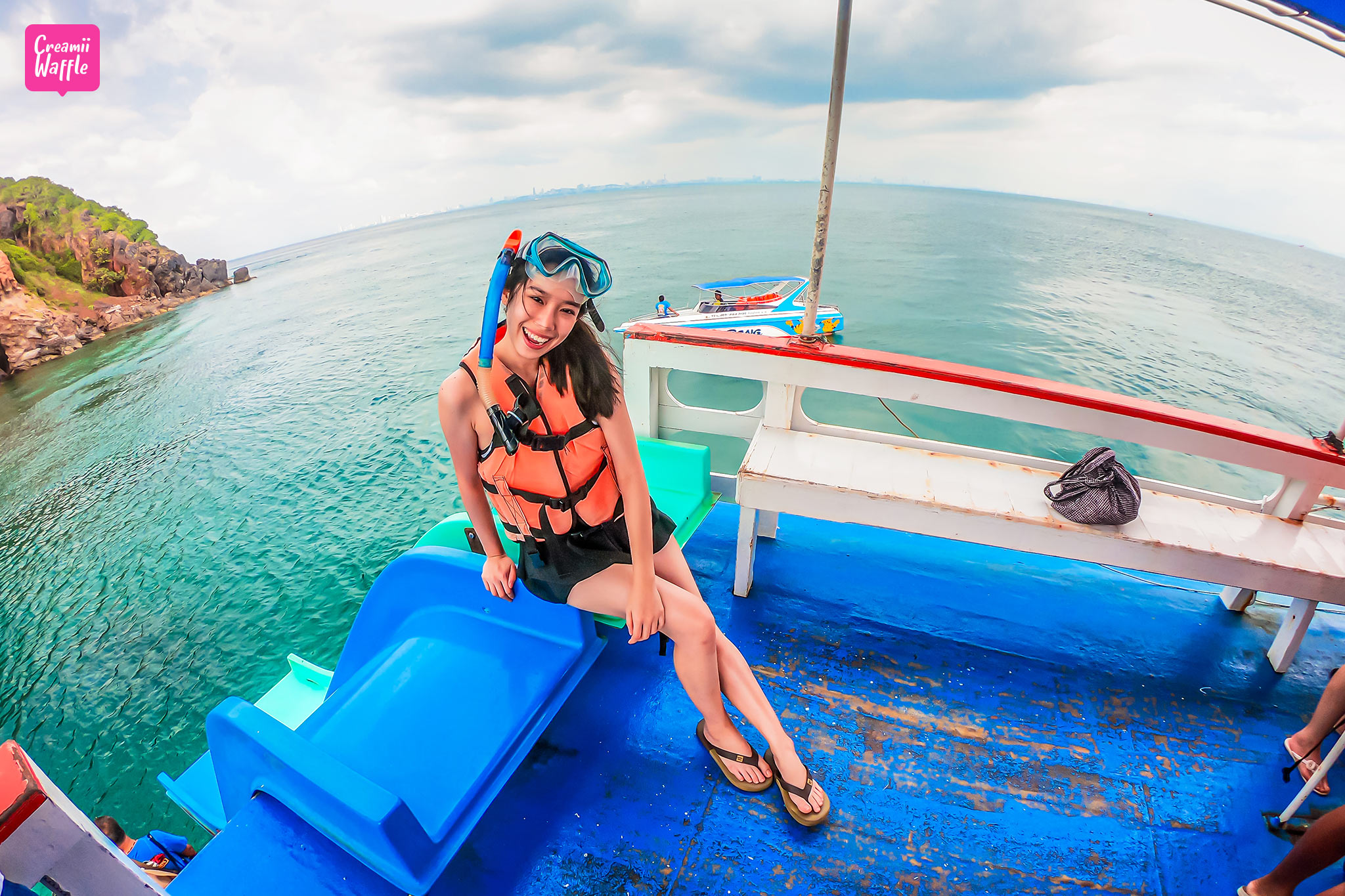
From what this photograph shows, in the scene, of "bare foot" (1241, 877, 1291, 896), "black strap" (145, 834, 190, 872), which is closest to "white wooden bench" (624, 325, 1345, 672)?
"bare foot" (1241, 877, 1291, 896)

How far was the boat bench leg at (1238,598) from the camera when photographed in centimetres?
241

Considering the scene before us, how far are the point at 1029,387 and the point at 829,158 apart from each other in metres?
1.17

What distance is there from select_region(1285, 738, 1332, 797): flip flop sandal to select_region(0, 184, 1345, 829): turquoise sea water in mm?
6781

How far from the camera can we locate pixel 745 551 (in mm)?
2389

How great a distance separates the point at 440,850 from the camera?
54.7 inches

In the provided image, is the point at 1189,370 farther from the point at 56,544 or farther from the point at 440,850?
the point at 56,544

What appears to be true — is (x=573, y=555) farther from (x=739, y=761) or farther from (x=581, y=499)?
(x=739, y=761)

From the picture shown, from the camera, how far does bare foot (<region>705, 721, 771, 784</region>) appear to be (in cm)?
171

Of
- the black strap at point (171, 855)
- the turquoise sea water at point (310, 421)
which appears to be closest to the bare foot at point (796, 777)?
the black strap at point (171, 855)

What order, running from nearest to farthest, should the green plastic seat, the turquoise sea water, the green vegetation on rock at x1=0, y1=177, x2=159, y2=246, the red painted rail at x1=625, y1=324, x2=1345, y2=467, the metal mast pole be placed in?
1. the metal mast pole
2. the red painted rail at x1=625, y1=324, x2=1345, y2=467
3. the green plastic seat
4. the turquoise sea water
5. the green vegetation on rock at x1=0, y1=177, x2=159, y2=246

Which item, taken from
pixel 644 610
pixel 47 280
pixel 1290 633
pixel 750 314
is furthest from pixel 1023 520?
pixel 47 280

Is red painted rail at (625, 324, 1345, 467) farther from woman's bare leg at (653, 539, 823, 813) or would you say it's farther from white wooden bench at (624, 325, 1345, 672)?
woman's bare leg at (653, 539, 823, 813)

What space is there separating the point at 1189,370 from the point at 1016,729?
82.2ft

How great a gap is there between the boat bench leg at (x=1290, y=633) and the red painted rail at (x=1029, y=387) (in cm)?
53
